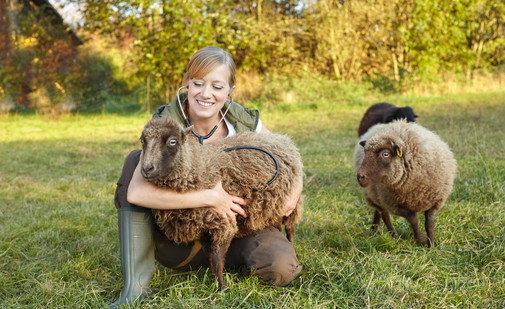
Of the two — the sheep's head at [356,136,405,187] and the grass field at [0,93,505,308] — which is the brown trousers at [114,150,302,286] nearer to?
the grass field at [0,93,505,308]

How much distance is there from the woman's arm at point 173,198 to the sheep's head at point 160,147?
4.8 inches

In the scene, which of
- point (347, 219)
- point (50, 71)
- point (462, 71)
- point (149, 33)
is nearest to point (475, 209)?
point (347, 219)

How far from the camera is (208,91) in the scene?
9.62 feet

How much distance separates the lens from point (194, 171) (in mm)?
2633

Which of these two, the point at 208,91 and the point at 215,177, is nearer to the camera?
the point at 215,177

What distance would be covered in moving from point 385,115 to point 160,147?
451 cm

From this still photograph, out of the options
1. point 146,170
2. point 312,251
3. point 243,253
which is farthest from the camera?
point 312,251

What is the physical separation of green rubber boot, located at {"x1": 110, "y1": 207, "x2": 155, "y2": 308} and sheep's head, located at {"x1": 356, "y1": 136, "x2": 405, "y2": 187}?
73.2 inches

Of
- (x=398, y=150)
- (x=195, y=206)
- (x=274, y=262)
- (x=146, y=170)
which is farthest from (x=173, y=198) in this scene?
(x=398, y=150)

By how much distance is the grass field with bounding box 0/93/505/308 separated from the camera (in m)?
2.53

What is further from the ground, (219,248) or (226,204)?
(226,204)

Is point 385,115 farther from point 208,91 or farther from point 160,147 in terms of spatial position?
point 160,147

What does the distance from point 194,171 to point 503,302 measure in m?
2.01

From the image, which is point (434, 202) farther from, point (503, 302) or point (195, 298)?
point (195, 298)
